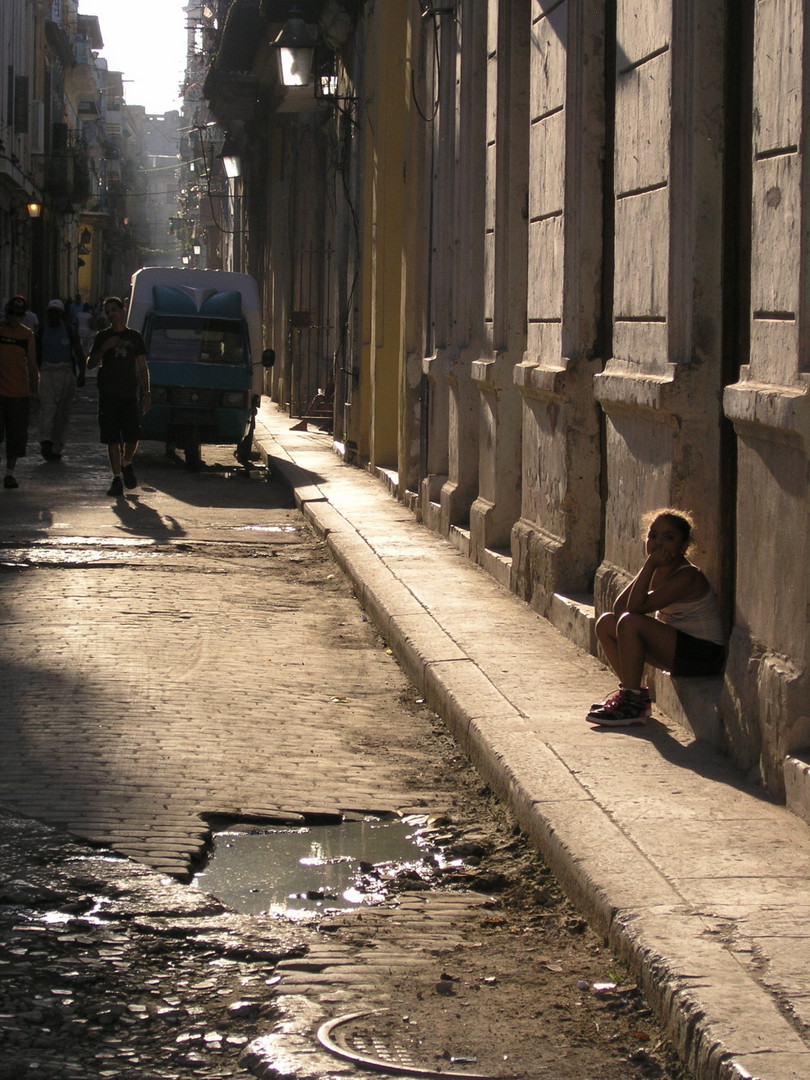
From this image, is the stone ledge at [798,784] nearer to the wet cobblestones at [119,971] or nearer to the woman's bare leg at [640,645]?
the woman's bare leg at [640,645]

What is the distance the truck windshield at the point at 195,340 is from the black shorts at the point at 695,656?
42.3 feet

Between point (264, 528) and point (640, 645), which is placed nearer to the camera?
point (640, 645)

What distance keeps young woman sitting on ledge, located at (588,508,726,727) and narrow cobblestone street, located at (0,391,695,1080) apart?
2.20ft

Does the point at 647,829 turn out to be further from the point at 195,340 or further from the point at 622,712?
the point at 195,340

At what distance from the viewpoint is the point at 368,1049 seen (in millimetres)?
3480

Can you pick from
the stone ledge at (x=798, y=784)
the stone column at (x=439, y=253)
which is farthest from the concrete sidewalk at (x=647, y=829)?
the stone column at (x=439, y=253)

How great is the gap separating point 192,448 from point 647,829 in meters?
13.9

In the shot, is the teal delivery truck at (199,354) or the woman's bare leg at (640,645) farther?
the teal delivery truck at (199,354)

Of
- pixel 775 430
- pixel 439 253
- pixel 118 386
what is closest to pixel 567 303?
pixel 775 430

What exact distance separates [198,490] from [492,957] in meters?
12.4

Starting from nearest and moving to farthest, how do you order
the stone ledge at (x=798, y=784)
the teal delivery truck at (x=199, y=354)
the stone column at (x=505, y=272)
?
the stone ledge at (x=798, y=784) < the stone column at (x=505, y=272) < the teal delivery truck at (x=199, y=354)

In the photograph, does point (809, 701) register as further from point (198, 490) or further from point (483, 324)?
point (198, 490)

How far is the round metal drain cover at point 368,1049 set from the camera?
3.38m

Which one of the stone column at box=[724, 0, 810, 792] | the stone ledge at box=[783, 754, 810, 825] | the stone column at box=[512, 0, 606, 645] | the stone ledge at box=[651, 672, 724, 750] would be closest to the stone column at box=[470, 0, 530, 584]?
the stone column at box=[512, 0, 606, 645]
